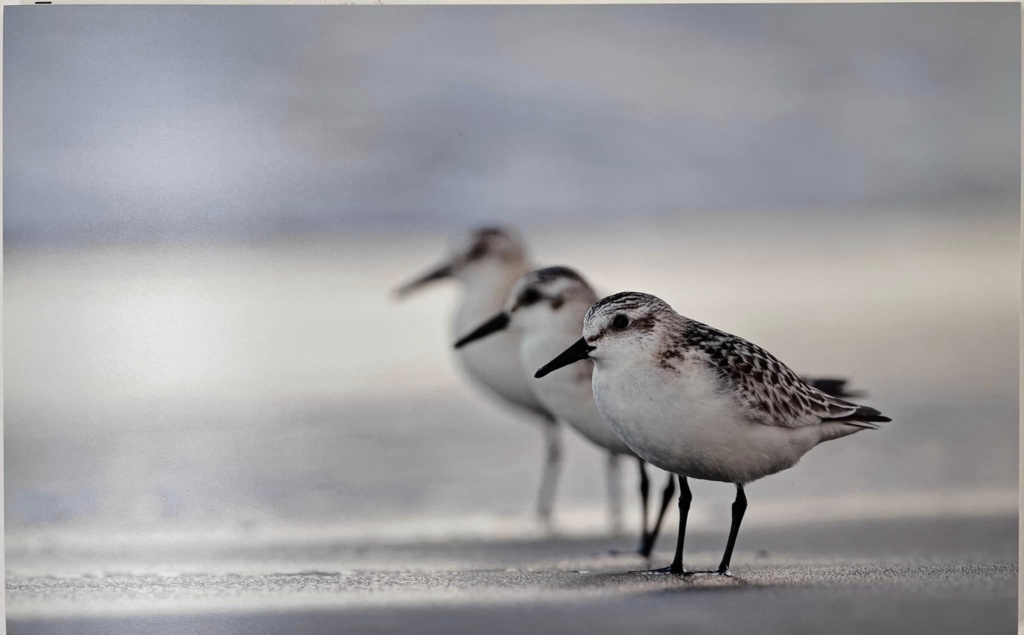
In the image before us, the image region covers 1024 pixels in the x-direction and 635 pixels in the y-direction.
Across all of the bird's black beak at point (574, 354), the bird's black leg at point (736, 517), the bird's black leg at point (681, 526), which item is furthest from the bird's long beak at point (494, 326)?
the bird's black leg at point (736, 517)

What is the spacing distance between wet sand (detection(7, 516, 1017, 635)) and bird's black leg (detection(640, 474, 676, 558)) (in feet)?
0.23

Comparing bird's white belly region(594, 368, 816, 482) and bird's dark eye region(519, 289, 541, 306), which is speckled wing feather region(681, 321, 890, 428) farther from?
bird's dark eye region(519, 289, 541, 306)

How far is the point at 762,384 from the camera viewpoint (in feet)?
10.4

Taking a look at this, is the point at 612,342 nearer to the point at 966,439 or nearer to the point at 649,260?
the point at 649,260

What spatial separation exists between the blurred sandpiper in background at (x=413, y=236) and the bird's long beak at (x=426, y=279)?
0.19 metres

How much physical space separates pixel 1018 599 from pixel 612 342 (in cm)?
164

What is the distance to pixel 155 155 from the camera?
12.4 feet

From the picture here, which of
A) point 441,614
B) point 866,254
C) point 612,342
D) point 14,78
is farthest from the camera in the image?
point 866,254

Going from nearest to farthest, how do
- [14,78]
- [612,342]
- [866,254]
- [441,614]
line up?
[612,342]
[441,614]
[14,78]
[866,254]

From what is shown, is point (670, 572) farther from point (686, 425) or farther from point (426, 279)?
point (426, 279)

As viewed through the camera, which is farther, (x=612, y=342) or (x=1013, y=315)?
(x=1013, y=315)

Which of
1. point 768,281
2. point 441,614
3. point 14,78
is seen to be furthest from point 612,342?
point 14,78

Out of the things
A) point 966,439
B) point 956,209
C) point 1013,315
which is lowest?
point 966,439

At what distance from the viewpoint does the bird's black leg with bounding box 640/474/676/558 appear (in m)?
3.58
